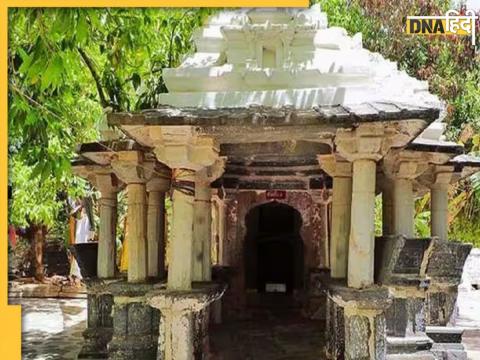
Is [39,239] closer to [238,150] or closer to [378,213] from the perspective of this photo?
[378,213]

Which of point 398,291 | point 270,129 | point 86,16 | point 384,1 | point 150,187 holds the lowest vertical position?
point 398,291

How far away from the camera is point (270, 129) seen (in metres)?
6.11

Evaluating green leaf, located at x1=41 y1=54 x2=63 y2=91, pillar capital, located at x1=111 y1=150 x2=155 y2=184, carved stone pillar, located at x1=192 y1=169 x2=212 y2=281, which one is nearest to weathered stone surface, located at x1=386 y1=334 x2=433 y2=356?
carved stone pillar, located at x1=192 y1=169 x2=212 y2=281

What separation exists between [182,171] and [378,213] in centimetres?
1141

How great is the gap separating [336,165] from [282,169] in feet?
11.5

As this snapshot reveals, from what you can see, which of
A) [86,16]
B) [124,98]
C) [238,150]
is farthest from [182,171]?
[86,16]

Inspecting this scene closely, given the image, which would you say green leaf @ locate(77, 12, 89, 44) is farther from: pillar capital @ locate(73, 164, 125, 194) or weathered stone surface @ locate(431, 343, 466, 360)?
weathered stone surface @ locate(431, 343, 466, 360)

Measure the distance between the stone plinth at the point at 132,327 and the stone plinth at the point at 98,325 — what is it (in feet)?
3.60

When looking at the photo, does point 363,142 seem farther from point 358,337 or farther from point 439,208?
point 439,208

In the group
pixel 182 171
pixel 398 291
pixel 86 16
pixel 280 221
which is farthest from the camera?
pixel 280 221

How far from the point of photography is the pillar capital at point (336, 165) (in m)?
7.22

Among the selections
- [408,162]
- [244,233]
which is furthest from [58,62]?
[244,233]

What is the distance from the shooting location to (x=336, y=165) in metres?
7.27

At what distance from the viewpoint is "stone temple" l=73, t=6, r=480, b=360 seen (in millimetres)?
6027
